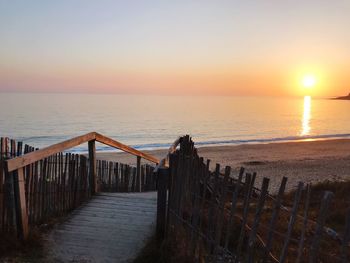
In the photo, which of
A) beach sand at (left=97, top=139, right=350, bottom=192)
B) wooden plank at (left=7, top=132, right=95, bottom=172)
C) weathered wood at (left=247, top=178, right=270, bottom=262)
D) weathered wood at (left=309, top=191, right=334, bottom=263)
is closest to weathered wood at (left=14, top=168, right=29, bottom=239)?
wooden plank at (left=7, top=132, right=95, bottom=172)

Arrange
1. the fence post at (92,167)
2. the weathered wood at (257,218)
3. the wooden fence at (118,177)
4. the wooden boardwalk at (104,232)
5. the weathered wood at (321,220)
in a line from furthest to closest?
the wooden fence at (118,177)
the fence post at (92,167)
the wooden boardwalk at (104,232)
the weathered wood at (257,218)
the weathered wood at (321,220)

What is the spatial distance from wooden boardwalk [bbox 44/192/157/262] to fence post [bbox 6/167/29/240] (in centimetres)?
35

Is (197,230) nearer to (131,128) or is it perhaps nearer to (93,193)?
(93,193)

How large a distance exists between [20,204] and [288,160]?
25160mm

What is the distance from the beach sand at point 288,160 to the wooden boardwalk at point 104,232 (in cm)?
1075

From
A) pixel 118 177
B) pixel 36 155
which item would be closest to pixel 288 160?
pixel 118 177

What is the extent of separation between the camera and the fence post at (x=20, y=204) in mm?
4449

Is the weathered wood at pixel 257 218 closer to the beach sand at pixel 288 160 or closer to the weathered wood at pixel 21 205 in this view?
the weathered wood at pixel 21 205

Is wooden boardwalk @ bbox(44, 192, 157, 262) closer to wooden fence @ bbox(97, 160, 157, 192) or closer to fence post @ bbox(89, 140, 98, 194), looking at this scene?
fence post @ bbox(89, 140, 98, 194)

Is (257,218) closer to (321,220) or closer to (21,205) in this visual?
(321,220)

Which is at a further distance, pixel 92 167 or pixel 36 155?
pixel 92 167

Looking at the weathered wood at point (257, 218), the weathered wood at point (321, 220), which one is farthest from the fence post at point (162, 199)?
the weathered wood at point (321, 220)

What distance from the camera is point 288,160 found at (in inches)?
1088

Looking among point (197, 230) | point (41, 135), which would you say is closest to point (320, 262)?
point (197, 230)
